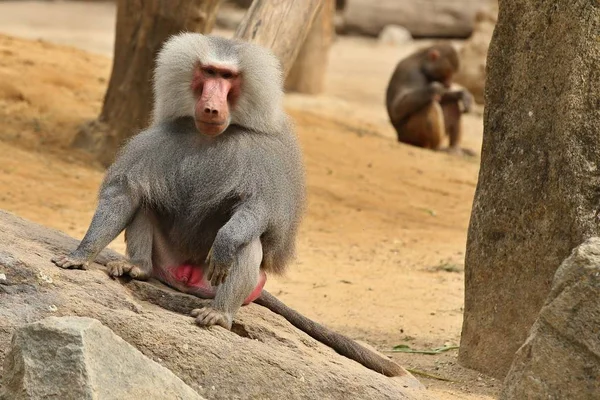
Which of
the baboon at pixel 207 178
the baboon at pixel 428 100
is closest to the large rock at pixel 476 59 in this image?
the baboon at pixel 428 100

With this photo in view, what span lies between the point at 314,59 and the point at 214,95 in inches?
360

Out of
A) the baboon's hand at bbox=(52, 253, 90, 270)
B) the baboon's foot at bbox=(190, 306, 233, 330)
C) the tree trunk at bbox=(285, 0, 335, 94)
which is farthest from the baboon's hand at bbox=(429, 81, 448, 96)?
the baboon's hand at bbox=(52, 253, 90, 270)

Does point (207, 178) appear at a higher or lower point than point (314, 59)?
lower

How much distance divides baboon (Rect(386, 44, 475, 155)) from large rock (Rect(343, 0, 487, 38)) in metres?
6.27

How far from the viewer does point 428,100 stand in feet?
40.4

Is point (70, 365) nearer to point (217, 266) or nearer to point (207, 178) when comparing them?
point (217, 266)

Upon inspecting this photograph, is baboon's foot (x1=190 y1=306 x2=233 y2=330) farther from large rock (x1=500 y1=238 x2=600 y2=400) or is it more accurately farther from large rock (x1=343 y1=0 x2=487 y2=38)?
large rock (x1=343 y1=0 x2=487 y2=38)

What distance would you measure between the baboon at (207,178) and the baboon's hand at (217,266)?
5 centimetres

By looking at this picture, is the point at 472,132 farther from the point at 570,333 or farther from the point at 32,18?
the point at 570,333

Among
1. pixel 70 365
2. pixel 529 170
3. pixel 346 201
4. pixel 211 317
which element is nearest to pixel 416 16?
pixel 346 201

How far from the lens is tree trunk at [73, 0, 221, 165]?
768 centimetres

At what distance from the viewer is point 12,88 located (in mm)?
9422

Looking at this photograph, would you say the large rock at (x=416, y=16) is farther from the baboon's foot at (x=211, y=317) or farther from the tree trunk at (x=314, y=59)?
the baboon's foot at (x=211, y=317)

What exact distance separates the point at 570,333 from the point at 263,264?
142 cm
